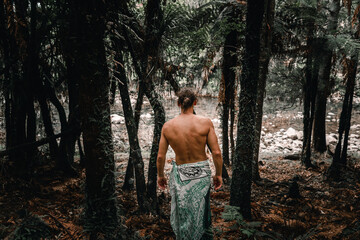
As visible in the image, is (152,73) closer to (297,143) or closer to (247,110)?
(247,110)

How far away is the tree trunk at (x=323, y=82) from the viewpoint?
8016 mm

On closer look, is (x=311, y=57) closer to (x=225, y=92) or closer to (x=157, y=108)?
(x=225, y=92)

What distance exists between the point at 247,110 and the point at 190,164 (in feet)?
4.60

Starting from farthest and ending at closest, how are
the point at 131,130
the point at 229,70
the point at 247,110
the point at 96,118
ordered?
the point at 229,70, the point at 131,130, the point at 247,110, the point at 96,118

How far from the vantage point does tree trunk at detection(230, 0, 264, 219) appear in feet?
11.6

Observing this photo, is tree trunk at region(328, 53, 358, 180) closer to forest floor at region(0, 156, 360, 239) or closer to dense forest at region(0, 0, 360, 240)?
dense forest at region(0, 0, 360, 240)

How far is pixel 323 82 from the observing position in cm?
969

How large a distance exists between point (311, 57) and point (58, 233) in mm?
9111

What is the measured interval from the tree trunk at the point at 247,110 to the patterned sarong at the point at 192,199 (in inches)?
40.5

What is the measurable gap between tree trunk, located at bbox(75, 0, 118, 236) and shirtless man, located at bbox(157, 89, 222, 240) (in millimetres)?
754

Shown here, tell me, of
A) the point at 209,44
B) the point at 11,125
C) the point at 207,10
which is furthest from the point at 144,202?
the point at 207,10

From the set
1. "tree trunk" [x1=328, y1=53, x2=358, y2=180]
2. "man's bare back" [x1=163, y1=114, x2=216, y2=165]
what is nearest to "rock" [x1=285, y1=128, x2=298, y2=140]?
"tree trunk" [x1=328, y1=53, x2=358, y2=180]

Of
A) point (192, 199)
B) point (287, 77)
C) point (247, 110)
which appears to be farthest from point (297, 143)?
point (192, 199)

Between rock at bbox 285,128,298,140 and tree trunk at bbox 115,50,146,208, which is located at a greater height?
tree trunk at bbox 115,50,146,208
